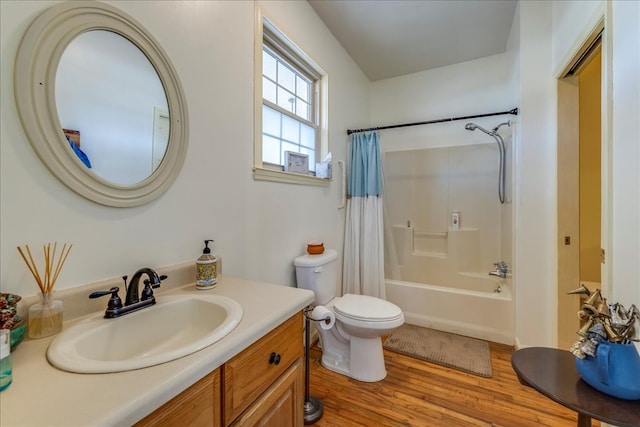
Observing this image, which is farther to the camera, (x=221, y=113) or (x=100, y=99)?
(x=221, y=113)

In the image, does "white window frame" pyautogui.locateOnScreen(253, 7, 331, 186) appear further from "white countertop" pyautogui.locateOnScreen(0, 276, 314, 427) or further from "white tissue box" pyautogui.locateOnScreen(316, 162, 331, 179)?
"white countertop" pyautogui.locateOnScreen(0, 276, 314, 427)

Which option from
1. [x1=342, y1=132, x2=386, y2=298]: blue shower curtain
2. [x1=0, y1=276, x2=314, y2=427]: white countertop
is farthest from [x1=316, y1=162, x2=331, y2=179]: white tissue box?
[x1=0, y1=276, x2=314, y2=427]: white countertop

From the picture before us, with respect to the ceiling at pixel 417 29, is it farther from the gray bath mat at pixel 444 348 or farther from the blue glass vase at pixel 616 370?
the gray bath mat at pixel 444 348

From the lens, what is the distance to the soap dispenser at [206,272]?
3.54ft

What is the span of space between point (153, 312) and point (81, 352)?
218 millimetres

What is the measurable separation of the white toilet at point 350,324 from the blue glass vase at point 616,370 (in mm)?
942

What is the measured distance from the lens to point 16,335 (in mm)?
617

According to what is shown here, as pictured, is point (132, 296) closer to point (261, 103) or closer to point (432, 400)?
point (261, 103)

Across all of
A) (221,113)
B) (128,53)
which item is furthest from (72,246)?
(221,113)

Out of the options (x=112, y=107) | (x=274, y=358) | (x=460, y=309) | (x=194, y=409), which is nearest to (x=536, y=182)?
(x=460, y=309)

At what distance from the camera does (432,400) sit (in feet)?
5.10

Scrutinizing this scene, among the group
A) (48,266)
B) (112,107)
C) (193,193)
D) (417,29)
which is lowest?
(48,266)

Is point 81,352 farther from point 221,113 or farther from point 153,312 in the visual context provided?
point 221,113

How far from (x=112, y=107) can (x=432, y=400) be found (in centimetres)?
208
